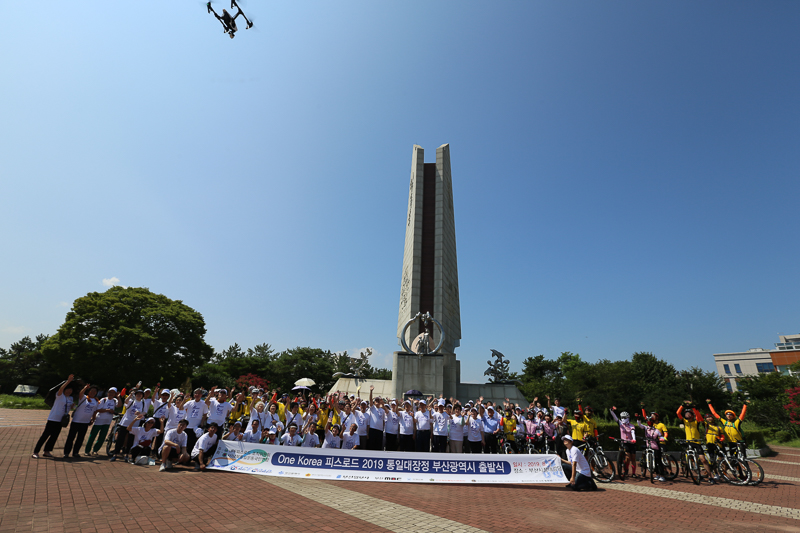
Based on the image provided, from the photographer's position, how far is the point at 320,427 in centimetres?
1093

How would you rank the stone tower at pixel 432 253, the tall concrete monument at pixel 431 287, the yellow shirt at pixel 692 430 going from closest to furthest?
the yellow shirt at pixel 692 430 → the tall concrete monument at pixel 431 287 → the stone tower at pixel 432 253

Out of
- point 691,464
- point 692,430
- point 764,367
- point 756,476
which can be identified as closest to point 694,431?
point 692,430

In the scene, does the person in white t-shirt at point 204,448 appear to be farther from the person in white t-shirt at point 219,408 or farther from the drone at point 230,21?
the drone at point 230,21

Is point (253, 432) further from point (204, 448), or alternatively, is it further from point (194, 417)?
point (194, 417)

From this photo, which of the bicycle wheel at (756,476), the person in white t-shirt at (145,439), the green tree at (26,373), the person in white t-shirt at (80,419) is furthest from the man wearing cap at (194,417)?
the green tree at (26,373)

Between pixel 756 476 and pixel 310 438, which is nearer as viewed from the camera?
pixel 756 476

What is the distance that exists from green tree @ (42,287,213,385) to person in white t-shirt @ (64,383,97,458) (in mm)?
22688

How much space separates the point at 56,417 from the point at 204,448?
3787 mm

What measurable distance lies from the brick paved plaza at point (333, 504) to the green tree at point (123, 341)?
2270 centimetres

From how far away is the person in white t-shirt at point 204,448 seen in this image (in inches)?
336

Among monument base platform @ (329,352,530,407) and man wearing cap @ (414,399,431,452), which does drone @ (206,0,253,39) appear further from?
monument base platform @ (329,352,530,407)

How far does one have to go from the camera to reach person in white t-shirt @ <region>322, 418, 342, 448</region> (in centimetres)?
1000

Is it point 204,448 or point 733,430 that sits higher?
point 733,430

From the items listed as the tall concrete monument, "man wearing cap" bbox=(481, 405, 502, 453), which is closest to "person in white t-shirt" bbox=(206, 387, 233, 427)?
"man wearing cap" bbox=(481, 405, 502, 453)
